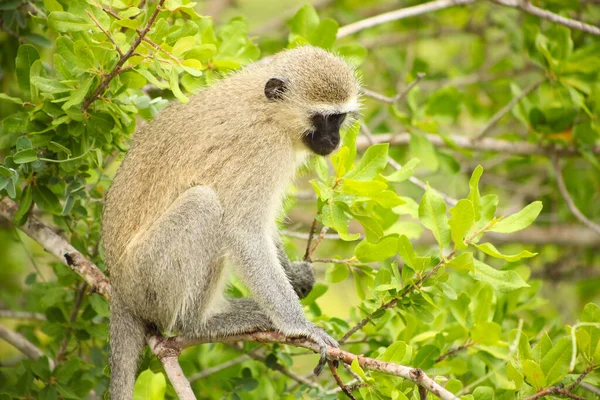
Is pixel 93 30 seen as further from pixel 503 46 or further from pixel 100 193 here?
pixel 503 46

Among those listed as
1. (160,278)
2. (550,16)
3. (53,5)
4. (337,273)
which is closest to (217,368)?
(160,278)

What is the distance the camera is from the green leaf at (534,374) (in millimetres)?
3811

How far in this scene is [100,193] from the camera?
5.41m

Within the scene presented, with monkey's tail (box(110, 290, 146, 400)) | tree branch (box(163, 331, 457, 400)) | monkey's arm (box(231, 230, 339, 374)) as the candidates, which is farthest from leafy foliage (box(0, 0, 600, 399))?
monkey's arm (box(231, 230, 339, 374))

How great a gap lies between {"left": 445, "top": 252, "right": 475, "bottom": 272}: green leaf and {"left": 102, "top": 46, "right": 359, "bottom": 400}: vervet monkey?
0.95 m

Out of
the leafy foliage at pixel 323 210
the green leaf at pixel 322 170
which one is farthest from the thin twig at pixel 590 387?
the green leaf at pixel 322 170

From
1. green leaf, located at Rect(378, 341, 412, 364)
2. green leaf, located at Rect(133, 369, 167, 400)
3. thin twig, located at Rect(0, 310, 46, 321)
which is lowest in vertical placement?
thin twig, located at Rect(0, 310, 46, 321)

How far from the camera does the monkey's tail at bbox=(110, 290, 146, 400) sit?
177 inches

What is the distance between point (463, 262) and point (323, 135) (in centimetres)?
181

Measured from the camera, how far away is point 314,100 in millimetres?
5336

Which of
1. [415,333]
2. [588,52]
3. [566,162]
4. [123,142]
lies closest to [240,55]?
[123,142]

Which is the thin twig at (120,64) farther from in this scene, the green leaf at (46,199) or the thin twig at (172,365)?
the thin twig at (172,365)

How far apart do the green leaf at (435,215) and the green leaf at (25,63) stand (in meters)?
2.66

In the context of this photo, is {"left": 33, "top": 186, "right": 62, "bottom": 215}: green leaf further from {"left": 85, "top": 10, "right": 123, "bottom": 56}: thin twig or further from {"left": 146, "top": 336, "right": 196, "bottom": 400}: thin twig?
{"left": 85, "top": 10, "right": 123, "bottom": 56}: thin twig
